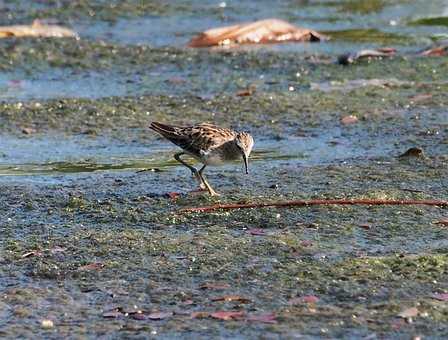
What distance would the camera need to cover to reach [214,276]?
7.85m

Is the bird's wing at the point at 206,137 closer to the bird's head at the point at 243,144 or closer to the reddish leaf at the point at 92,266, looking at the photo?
the bird's head at the point at 243,144

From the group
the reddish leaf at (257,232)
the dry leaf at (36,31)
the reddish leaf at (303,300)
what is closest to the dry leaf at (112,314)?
the reddish leaf at (303,300)

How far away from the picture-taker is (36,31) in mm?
18734

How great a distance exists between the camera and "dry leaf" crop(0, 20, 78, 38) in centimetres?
1845

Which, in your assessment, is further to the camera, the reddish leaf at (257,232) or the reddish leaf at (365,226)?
the reddish leaf at (365,226)

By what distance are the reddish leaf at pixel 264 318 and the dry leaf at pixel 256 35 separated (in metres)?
11.3

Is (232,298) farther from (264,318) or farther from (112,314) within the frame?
(112,314)

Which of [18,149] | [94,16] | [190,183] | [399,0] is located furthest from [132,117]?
[399,0]

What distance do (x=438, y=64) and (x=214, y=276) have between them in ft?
29.2

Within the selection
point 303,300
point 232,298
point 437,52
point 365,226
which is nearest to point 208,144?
point 365,226

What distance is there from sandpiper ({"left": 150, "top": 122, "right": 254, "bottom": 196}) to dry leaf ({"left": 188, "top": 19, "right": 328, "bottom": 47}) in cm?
792

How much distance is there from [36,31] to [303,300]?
39.7 feet

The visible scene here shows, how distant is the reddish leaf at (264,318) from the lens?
7031mm

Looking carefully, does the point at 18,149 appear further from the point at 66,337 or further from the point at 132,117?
the point at 66,337
